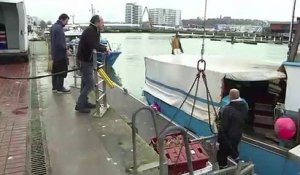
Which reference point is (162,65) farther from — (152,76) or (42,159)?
(42,159)

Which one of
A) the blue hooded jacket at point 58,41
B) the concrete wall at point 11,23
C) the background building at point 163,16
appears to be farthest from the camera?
the background building at point 163,16

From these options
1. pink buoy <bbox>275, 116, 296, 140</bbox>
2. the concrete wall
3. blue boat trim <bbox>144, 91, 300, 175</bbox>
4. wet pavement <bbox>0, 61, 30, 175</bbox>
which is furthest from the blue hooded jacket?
the concrete wall

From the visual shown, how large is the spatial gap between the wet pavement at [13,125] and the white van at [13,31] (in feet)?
14.1

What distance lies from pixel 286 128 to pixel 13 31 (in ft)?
41.2

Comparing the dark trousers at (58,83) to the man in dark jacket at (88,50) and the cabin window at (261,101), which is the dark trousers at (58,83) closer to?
the man in dark jacket at (88,50)

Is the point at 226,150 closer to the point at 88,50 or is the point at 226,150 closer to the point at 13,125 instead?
the point at 88,50

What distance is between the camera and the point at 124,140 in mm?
5301

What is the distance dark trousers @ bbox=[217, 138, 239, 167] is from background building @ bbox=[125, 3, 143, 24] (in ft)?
365

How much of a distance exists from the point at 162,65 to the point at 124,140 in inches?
184

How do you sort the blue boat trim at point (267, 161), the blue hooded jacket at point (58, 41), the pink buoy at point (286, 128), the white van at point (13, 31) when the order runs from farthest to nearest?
the white van at point (13, 31) → the blue hooded jacket at point (58, 41) → the blue boat trim at point (267, 161) → the pink buoy at point (286, 128)

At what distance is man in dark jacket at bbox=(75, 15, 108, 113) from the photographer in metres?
6.11

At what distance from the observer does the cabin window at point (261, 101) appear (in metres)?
6.77

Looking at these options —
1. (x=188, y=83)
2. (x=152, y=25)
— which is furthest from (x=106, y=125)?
(x=152, y=25)

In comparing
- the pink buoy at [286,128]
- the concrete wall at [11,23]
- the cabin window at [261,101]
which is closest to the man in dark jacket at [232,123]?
the pink buoy at [286,128]
